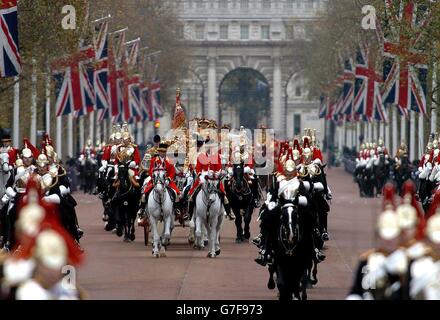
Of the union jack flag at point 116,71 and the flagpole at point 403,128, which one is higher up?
the union jack flag at point 116,71

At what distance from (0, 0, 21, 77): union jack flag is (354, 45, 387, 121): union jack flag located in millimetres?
26790

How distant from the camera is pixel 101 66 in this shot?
58875mm

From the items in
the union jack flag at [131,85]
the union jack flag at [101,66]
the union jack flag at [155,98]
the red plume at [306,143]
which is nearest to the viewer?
the red plume at [306,143]

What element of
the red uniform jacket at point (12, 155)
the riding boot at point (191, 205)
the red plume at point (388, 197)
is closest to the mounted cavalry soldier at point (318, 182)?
the riding boot at point (191, 205)

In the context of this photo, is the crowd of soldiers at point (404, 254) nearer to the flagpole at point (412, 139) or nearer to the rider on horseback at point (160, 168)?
the rider on horseback at point (160, 168)

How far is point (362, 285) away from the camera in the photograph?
12047 millimetres

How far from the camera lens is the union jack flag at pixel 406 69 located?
1853 inches

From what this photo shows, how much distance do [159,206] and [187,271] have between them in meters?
2.99

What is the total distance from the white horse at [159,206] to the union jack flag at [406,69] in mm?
20049

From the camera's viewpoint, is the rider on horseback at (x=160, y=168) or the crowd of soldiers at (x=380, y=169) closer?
the rider on horseback at (x=160, y=168)

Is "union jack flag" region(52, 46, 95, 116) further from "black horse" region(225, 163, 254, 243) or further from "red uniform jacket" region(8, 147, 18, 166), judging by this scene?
"black horse" region(225, 163, 254, 243)

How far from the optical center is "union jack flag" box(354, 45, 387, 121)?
2505 inches

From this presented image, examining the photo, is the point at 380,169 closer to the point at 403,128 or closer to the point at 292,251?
the point at 403,128

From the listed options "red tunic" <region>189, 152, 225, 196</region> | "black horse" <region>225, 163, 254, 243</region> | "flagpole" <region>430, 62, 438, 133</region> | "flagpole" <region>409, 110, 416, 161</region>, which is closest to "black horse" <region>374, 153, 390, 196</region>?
"flagpole" <region>430, 62, 438, 133</region>
